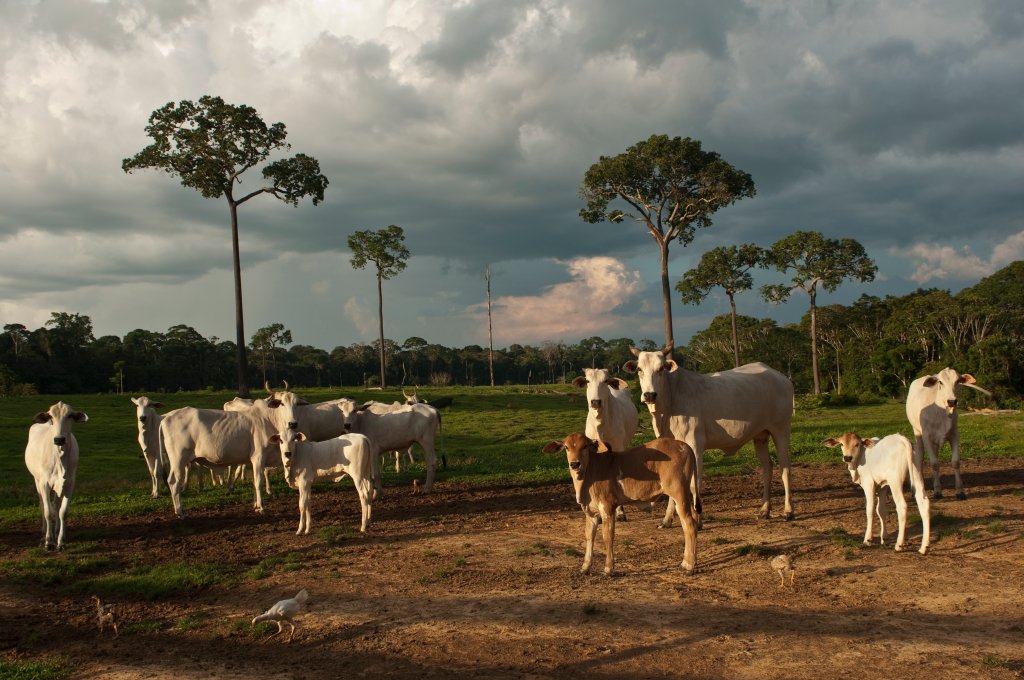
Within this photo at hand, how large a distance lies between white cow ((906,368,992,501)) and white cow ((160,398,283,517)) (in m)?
11.8

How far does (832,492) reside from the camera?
1409 centimetres

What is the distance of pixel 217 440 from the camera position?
14703mm

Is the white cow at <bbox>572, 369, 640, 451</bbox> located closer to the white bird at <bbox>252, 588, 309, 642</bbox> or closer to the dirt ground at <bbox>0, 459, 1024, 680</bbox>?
the dirt ground at <bbox>0, 459, 1024, 680</bbox>

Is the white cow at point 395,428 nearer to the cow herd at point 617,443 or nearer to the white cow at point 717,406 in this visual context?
the cow herd at point 617,443

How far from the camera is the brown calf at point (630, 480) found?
29.5 ft

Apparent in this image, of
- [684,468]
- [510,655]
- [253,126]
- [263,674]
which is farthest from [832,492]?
[253,126]

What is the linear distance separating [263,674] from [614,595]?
362 cm

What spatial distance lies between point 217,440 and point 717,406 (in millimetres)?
9465

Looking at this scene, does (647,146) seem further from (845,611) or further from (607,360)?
(607,360)

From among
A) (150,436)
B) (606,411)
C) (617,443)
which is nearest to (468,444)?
(150,436)

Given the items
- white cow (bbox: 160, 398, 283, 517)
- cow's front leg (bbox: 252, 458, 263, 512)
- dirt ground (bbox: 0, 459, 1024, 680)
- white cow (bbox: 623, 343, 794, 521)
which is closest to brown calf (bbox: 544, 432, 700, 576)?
dirt ground (bbox: 0, 459, 1024, 680)

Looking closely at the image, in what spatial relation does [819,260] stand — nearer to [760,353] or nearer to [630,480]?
[760,353]

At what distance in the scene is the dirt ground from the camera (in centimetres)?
651

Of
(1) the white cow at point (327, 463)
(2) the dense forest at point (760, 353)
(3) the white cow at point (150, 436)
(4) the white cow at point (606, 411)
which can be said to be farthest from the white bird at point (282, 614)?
(2) the dense forest at point (760, 353)
